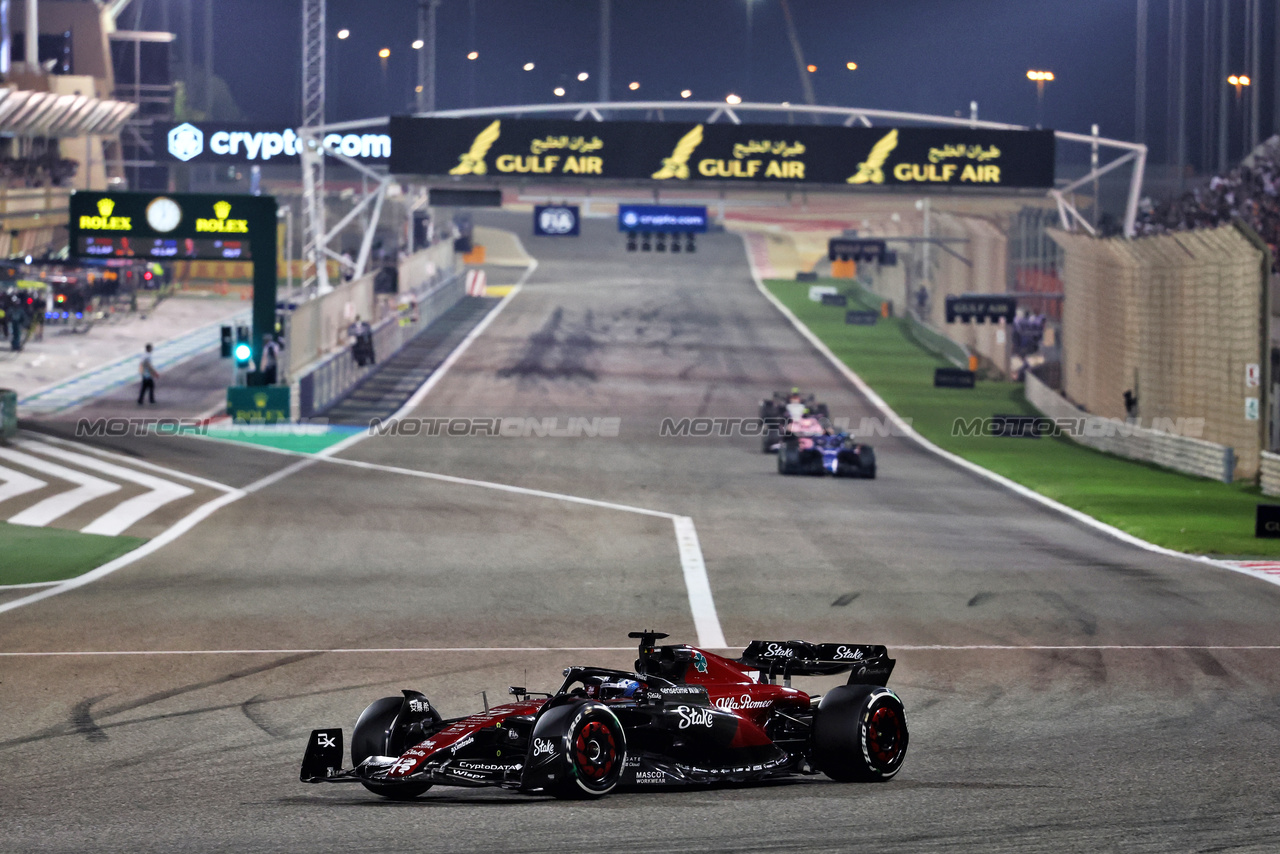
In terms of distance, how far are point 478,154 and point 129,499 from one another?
2219 cm

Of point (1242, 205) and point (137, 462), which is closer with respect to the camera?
point (137, 462)

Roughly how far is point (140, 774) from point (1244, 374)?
94.4ft

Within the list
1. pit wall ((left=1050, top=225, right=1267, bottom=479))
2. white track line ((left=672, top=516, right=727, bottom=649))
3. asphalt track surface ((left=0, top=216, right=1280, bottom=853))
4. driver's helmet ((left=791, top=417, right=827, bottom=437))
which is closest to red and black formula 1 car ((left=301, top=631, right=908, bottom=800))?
asphalt track surface ((left=0, top=216, right=1280, bottom=853))

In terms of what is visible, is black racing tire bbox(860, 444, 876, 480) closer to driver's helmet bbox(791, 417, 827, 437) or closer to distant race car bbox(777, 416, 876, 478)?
distant race car bbox(777, 416, 876, 478)

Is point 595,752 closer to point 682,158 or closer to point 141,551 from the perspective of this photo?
point 141,551

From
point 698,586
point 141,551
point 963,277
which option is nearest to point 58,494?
point 141,551

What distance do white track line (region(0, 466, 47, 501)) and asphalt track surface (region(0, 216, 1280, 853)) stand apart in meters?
3.47

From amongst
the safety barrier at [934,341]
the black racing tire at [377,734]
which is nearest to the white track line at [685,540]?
the black racing tire at [377,734]

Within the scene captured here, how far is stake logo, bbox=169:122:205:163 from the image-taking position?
7925cm

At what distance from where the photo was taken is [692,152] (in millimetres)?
49438

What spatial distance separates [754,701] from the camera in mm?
11523

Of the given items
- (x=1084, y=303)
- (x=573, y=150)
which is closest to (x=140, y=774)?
(x=573, y=150)

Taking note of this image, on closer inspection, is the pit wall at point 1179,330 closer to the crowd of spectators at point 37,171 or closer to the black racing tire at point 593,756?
the black racing tire at point 593,756

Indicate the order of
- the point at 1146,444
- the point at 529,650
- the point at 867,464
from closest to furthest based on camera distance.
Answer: the point at 529,650
the point at 867,464
the point at 1146,444
